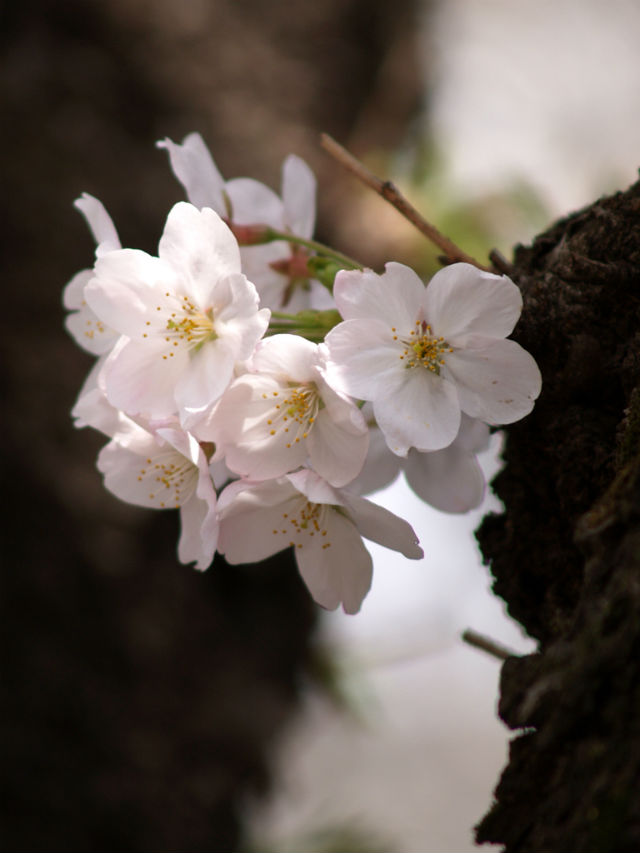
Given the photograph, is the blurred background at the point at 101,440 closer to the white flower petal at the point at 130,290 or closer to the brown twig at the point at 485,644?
the brown twig at the point at 485,644

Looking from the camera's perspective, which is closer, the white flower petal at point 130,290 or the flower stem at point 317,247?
the white flower petal at point 130,290

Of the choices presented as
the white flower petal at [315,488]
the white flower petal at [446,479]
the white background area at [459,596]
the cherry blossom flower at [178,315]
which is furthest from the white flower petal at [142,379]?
the white background area at [459,596]

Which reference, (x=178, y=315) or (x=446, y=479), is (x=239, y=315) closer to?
(x=178, y=315)

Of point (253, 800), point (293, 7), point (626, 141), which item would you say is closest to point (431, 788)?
point (253, 800)

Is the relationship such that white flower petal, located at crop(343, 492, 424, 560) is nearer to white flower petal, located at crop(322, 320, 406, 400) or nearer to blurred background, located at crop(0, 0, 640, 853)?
white flower petal, located at crop(322, 320, 406, 400)

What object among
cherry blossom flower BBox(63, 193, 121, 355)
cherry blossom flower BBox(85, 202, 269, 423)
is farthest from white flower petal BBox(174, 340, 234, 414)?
cherry blossom flower BBox(63, 193, 121, 355)
